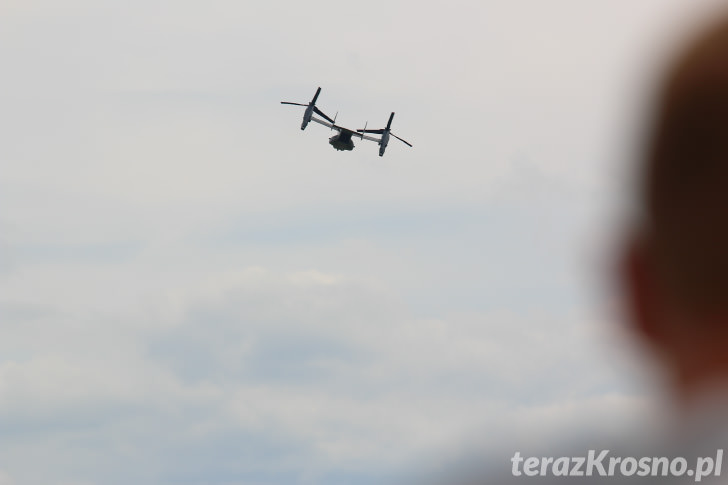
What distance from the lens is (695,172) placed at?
14.4 feet

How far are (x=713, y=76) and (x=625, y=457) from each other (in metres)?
1.39

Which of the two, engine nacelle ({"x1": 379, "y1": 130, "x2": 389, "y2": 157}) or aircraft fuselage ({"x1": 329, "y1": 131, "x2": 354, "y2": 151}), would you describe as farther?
A: engine nacelle ({"x1": 379, "y1": 130, "x2": 389, "y2": 157})

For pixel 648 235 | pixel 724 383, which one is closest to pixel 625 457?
pixel 724 383

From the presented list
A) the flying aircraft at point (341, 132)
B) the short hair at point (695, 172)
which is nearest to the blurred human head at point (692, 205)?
the short hair at point (695, 172)

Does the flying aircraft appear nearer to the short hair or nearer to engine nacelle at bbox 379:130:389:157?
engine nacelle at bbox 379:130:389:157

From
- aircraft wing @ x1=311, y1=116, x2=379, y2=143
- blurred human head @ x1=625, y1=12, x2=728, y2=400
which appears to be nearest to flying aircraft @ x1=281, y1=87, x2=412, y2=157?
aircraft wing @ x1=311, y1=116, x2=379, y2=143

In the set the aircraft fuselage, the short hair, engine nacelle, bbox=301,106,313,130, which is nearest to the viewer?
the short hair

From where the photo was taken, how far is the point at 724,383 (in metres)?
4.39

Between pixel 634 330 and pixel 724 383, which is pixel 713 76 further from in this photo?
pixel 634 330

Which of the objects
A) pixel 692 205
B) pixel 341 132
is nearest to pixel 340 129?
pixel 341 132

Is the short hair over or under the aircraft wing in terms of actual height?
under

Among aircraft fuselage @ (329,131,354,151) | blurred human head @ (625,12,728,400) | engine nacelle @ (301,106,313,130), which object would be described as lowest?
blurred human head @ (625,12,728,400)

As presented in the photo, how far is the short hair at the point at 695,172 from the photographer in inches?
170

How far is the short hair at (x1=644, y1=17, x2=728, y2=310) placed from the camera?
4309 millimetres
